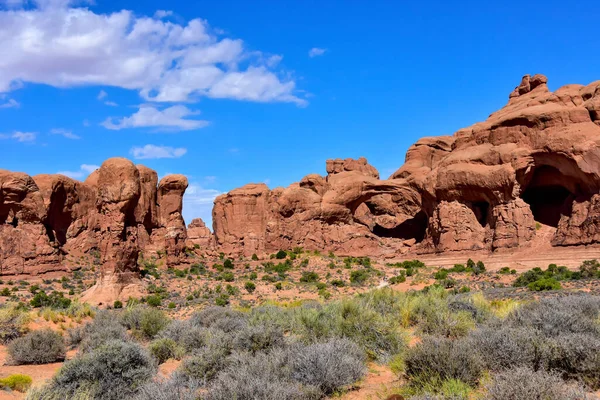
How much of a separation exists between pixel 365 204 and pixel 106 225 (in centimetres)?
3579

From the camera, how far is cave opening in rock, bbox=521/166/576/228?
36750 millimetres

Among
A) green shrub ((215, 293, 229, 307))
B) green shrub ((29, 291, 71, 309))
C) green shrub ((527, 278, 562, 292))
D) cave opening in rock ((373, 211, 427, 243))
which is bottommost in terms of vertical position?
green shrub ((215, 293, 229, 307))

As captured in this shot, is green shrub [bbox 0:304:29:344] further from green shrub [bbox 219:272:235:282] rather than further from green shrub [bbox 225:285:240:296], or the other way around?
green shrub [bbox 219:272:235:282]

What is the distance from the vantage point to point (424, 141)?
52375mm

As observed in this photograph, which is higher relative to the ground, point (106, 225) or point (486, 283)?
point (106, 225)

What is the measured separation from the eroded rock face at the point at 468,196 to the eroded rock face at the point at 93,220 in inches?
292

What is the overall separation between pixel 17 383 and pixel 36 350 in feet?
9.84

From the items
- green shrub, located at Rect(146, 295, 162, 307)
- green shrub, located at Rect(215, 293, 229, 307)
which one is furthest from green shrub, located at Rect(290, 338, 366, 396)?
green shrub, located at Rect(146, 295, 162, 307)

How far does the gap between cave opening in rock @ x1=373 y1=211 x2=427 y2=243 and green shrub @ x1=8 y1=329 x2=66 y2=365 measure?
1597 inches

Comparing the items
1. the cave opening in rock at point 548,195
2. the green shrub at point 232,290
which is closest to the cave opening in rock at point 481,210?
the cave opening in rock at point 548,195

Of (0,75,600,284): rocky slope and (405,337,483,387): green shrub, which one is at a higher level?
(0,75,600,284): rocky slope

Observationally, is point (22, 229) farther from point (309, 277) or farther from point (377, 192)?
point (377, 192)

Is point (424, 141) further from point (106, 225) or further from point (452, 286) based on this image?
point (106, 225)

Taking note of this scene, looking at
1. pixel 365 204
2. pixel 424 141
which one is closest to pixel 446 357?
pixel 424 141
